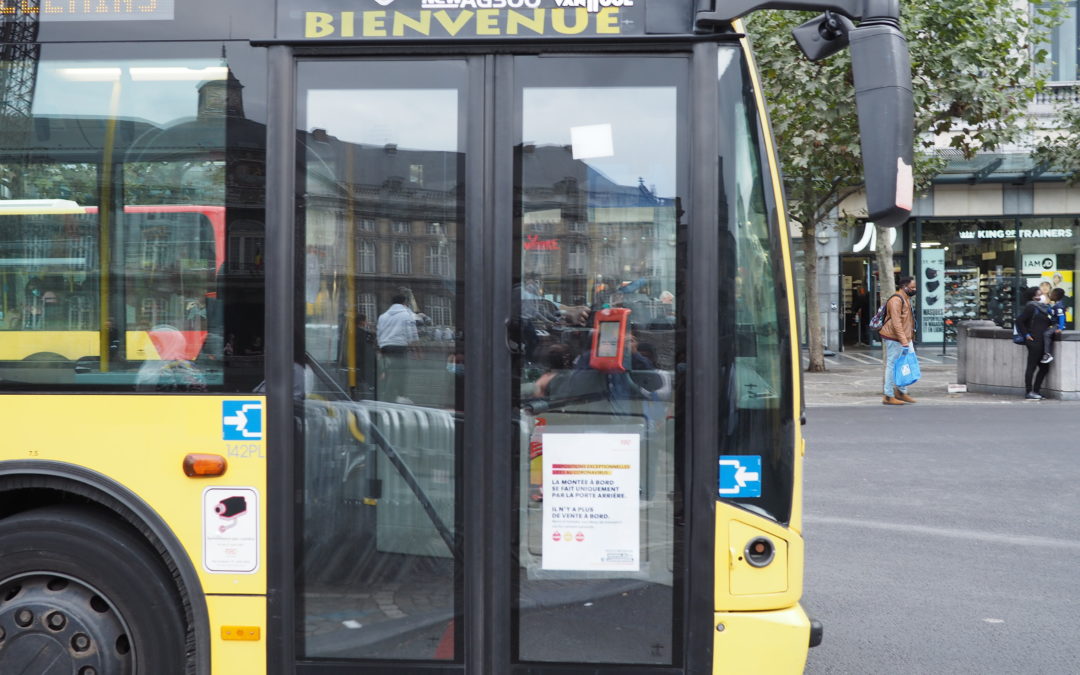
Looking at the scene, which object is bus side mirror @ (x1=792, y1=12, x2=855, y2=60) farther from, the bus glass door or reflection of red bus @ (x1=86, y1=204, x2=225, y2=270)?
reflection of red bus @ (x1=86, y1=204, x2=225, y2=270)

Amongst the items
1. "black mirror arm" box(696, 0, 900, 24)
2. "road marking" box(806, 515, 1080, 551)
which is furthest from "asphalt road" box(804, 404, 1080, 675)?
"black mirror arm" box(696, 0, 900, 24)

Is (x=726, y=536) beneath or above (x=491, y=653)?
above

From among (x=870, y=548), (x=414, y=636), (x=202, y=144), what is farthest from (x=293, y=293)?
(x=870, y=548)

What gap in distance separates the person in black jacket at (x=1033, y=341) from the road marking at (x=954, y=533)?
9019 mm

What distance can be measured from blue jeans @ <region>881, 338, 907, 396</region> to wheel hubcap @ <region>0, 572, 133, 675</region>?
1342cm

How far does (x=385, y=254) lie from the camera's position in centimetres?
354

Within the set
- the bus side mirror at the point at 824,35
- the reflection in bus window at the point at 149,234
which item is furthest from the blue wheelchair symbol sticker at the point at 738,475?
the reflection in bus window at the point at 149,234

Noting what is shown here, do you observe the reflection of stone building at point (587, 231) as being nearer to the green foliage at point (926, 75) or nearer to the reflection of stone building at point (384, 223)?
the reflection of stone building at point (384, 223)

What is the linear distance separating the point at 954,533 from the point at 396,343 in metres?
5.74

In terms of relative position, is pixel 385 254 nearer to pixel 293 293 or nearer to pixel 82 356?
pixel 293 293

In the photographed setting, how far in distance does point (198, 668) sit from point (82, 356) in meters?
1.16

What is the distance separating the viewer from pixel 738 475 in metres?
3.47

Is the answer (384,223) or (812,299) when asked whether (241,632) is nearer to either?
(384,223)

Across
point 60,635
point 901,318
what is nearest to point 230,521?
point 60,635
